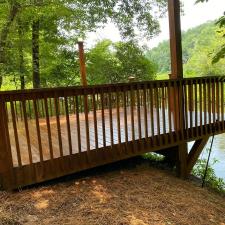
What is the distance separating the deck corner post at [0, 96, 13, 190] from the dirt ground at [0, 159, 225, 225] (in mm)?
142

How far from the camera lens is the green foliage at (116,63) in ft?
49.6

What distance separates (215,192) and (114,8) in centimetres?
948

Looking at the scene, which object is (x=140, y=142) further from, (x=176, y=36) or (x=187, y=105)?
(x=176, y=36)

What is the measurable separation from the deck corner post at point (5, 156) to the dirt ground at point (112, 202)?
14 centimetres

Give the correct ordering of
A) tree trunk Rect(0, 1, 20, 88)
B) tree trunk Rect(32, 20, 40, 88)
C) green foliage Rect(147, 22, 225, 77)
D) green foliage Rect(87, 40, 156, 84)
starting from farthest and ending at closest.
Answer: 1. green foliage Rect(147, 22, 225, 77)
2. green foliage Rect(87, 40, 156, 84)
3. tree trunk Rect(32, 20, 40, 88)
4. tree trunk Rect(0, 1, 20, 88)

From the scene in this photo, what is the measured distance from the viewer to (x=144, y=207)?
3.31 metres

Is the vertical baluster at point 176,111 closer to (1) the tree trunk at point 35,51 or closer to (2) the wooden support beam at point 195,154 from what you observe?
(2) the wooden support beam at point 195,154

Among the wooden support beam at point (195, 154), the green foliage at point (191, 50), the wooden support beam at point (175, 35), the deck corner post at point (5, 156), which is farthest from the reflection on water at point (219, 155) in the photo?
the green foliage at point (191, 50)

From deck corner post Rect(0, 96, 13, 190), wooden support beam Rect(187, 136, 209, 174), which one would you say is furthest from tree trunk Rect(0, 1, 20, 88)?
wooden support beam Rect(187, 136, 209, 174)

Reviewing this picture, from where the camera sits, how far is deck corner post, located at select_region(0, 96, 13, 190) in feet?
10.9

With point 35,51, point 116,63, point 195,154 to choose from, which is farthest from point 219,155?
point 116,63

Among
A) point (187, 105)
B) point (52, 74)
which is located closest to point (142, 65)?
point (52, 74)

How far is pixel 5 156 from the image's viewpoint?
11.1 ft

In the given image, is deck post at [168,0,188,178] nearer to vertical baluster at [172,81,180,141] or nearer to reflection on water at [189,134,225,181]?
vertical baluster at [172,81,180,141]
